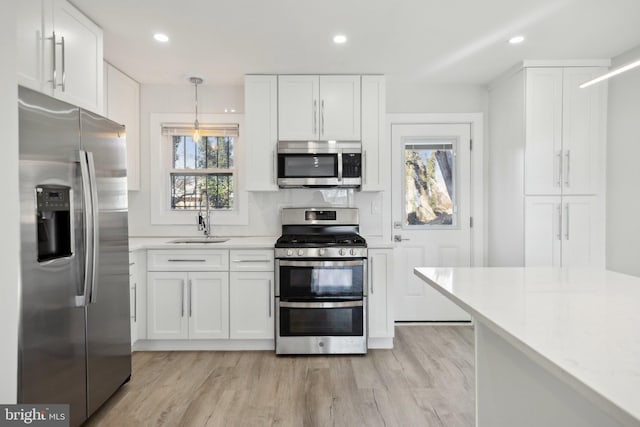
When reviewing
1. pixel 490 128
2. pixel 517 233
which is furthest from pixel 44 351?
pixel 490 128

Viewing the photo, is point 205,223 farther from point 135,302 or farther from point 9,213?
point 9,213

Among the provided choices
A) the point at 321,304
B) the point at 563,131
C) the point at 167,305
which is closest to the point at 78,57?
the point at 167,305

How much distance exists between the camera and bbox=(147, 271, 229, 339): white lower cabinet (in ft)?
10.2

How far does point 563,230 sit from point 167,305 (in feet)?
11.1

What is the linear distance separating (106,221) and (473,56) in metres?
2.95

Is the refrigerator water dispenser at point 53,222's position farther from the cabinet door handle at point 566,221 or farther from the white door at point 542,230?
the cabinet door handle at point 566,221

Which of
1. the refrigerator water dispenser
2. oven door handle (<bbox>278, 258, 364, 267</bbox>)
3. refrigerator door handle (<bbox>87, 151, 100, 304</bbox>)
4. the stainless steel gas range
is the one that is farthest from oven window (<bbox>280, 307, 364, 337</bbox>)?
the refrigerator water dispenser

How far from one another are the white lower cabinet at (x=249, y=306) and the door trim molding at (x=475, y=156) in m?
1.44

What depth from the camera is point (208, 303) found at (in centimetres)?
313

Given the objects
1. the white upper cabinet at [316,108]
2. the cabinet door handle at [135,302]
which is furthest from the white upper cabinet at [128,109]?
→ the white upper cabinet at [316,108]

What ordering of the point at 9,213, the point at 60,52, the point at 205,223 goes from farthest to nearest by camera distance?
1. the point at 205,223
2. the point at 60,52
3. the point at 9,213

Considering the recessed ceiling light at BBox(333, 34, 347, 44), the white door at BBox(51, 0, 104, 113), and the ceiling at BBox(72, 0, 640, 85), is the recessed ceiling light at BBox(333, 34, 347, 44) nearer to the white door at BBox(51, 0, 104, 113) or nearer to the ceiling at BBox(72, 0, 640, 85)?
the ceiling at BBox(72, 0, 640, 85)

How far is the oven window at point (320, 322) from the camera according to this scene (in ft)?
10.00

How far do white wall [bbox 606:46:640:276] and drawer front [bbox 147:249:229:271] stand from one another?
10.5ft
